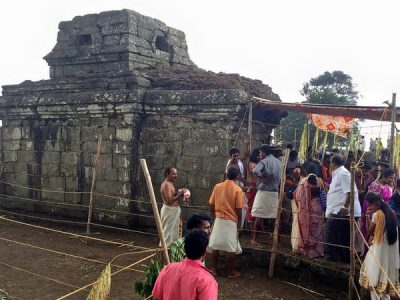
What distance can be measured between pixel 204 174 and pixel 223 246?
1.87m

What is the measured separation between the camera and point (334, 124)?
1008cm

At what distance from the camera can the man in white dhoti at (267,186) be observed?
643 centimetres

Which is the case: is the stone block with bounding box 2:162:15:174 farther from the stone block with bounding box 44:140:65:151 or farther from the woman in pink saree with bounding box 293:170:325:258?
the woman in pink saree with bounding box 293:170:325:258

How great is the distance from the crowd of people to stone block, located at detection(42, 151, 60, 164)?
3.53 metres

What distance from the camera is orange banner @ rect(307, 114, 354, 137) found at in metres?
9.88

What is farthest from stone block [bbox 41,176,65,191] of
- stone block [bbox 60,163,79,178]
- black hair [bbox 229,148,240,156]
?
black hair [bbox 229,148,240,156]

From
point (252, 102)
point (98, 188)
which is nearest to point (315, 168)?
point (252, 102)

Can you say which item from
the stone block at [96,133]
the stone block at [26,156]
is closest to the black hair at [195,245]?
the stone block at [96,133]

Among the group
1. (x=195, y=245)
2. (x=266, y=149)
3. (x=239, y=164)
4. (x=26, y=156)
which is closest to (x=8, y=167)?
(x=26, y=156)

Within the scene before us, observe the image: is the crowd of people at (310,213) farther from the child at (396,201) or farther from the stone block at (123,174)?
the stone block at (123,174)

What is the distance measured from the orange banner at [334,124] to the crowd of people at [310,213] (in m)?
2.40

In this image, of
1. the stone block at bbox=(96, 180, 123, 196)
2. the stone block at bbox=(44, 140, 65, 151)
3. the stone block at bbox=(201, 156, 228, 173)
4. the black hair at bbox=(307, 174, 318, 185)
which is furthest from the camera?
the stone block at bbox=(44, 140, 65, 151)

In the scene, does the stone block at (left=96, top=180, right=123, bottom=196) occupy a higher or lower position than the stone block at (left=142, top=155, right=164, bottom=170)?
lower

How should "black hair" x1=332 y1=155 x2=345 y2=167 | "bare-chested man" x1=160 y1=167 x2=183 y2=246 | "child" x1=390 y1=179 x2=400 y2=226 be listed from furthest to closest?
"bare-chested man" x1=160 y1=167 x2=183 y2=246, "black hair" x1=332 y1=155 x2=345 y2=167, "child" x1=390 y1=179 x2=400 y2=226
